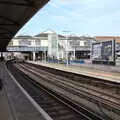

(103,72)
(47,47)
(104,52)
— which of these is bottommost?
(103,72)

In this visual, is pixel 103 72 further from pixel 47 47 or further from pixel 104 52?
pixel 47 47

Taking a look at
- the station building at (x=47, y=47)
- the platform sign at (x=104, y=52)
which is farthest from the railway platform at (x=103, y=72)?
the station building at (x=47, y=47)

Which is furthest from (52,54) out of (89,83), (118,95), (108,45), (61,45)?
(118,95)

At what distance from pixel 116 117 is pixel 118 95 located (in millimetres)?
8994

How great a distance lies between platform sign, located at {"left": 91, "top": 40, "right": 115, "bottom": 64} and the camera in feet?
253

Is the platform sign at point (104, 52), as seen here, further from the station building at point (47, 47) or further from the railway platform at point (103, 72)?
the station building at point (47, 47)

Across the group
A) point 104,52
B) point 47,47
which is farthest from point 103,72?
point 47,47

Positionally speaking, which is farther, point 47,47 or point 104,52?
point 47,47

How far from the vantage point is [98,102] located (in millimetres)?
23016

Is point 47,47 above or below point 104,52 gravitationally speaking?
below

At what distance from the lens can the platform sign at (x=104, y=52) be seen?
253 feet

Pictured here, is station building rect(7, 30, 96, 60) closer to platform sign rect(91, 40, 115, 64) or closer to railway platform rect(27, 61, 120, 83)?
platform sign rect(91, 40, 115, 64)

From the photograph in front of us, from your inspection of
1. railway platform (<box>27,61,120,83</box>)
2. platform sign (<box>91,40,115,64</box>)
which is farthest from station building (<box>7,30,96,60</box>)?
railway platform (<box>27,61,120,83</box>)

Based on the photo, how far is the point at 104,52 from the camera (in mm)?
81625
